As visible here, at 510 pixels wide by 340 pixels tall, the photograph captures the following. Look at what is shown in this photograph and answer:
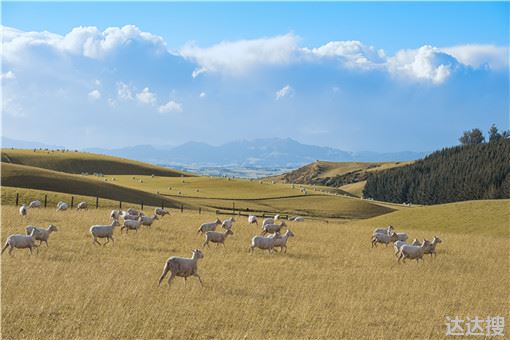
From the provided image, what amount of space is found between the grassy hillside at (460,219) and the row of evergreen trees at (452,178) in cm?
6353

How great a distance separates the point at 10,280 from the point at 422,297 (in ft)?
44.5

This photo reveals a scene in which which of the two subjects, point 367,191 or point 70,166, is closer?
point 70,166

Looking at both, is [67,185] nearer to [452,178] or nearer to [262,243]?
[262,243]

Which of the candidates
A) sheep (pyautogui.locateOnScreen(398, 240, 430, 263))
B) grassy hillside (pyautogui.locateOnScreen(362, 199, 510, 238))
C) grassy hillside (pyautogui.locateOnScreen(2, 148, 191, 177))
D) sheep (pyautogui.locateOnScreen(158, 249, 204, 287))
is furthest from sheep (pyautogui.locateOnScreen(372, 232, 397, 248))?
grassy hillside (pyautogui.locateOnScreen(2, 148, 191, 177))

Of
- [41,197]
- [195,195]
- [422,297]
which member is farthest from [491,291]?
[195,195]

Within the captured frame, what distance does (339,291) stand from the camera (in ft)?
57.9

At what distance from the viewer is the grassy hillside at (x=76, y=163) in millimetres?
131500

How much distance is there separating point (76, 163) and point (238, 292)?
133087mm

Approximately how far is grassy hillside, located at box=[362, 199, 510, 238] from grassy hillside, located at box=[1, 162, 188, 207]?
3446 cm

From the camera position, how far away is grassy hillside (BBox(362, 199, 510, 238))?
47062 mm

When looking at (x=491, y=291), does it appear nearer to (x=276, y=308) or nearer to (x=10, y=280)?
(x=276, y=308)

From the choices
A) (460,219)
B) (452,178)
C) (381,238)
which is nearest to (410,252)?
(381,238)

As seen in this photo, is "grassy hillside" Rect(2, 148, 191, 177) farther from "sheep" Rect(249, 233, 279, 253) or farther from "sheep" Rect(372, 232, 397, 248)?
"sheep" Rect(249, 233, 279, 253)

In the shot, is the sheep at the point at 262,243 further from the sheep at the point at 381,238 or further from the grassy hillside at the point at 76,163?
the grassy hillside at the point at 76,163
